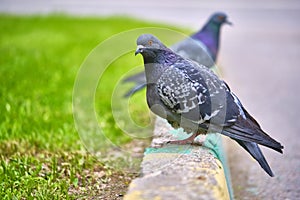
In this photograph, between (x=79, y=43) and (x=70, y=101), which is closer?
(x=70, y=101)

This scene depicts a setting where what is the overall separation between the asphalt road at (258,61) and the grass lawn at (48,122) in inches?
43.6

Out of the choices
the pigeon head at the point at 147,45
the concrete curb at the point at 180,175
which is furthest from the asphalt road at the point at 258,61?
→ the pigeon head at the point at 147,45

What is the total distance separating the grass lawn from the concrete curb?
46cm

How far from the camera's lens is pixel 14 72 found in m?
5.71

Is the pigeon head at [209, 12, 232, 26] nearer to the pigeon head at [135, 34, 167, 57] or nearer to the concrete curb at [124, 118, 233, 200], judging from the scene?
the pigeon head at [135, 34, 167, 57]

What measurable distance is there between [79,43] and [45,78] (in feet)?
6.78

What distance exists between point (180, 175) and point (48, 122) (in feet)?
7.19

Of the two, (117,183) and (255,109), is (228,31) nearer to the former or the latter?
(255,109)

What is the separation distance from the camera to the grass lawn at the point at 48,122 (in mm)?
3297

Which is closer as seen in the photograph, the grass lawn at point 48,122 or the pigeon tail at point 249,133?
the pigeon tail at point 249,133

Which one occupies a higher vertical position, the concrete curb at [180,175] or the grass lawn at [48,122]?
the concrete curb at [180,175]

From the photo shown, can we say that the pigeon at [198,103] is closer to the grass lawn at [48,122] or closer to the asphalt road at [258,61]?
the grass lawn at [48,122]

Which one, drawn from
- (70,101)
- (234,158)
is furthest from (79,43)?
(234,158)

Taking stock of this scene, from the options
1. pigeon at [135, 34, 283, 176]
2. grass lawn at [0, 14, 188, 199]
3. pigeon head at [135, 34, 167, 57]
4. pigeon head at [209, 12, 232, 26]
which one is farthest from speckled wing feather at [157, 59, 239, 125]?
pigeon head at [209, 12, 232, 26]
